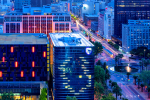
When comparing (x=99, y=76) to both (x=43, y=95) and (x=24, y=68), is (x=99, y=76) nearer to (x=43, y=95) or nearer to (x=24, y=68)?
(x=24, y=68)

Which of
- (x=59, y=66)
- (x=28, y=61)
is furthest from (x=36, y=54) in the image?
(x=59, y=66)

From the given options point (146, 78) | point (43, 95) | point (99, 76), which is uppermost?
point (43, 95)

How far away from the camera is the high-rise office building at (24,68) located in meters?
138

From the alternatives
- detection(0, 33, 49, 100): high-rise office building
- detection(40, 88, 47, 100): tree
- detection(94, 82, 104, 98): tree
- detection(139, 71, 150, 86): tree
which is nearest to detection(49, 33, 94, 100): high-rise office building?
detection(40, 88, 47, 100): tree

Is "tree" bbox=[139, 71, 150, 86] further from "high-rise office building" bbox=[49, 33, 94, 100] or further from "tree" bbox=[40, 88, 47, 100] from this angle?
"tree" bbox=[40, 88, 47, 100]

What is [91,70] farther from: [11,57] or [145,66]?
[145,66]

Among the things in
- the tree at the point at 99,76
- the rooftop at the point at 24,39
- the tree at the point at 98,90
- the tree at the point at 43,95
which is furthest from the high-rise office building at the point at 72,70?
the tree at the point at 99,76

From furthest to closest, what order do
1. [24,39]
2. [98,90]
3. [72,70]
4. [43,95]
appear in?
[24,39] < [98,90] < [72,70] < [43,95]

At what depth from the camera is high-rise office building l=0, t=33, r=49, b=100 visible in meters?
138

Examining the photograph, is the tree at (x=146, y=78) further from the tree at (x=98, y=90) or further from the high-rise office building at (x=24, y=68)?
the high-rise office building at (x=24, y=68)

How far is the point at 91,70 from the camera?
131 meters

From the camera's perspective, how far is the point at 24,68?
13862 centimetres

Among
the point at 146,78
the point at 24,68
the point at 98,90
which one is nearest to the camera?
the point at 24,68

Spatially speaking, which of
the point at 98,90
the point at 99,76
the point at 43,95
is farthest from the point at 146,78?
the point at 43,95
